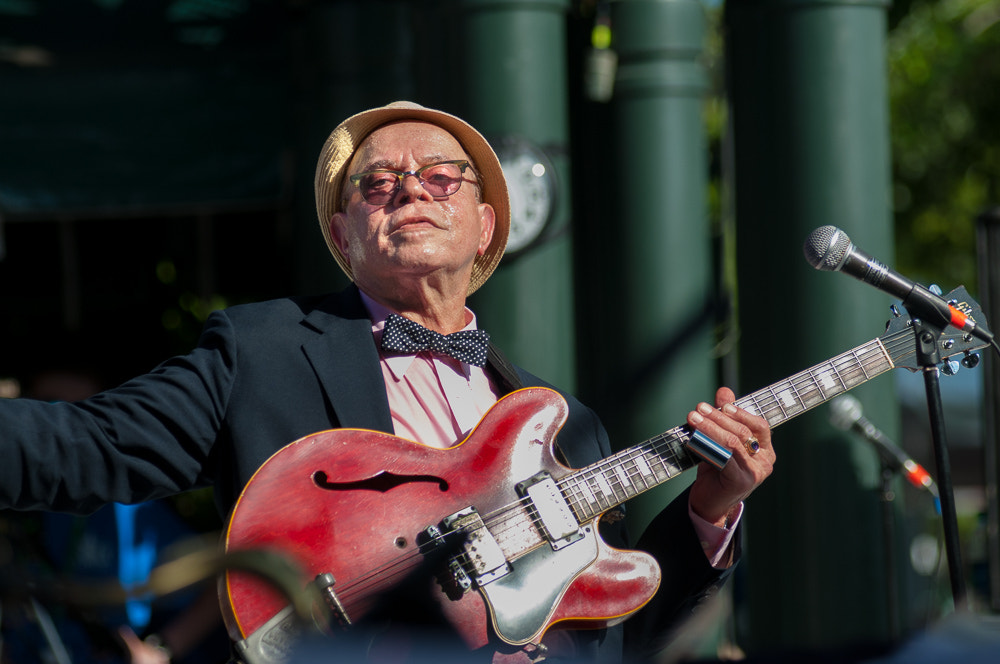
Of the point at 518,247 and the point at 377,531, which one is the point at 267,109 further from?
the point at 377,531

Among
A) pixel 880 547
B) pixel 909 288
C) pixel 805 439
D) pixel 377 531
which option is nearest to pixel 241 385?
pixel 377 531

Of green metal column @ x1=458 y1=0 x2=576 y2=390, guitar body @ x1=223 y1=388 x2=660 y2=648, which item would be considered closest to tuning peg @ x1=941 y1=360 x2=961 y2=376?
guitar body @ x1=223 y1=388 x2=660 y2=648

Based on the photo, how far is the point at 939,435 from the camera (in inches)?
102

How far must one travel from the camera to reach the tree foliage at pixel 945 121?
1107 centimetres

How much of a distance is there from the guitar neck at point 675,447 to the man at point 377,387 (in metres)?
0.09

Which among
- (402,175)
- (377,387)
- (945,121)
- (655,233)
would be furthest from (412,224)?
(945,121)

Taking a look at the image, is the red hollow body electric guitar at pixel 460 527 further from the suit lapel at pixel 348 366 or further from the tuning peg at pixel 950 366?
the tuning peg at pixel 950 366

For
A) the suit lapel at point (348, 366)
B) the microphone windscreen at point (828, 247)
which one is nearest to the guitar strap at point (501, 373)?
the suit lapel at point (348, 366)

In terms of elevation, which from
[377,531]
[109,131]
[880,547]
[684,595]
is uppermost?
[109,131]

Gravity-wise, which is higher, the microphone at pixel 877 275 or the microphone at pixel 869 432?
the microphone at pixel 877 275

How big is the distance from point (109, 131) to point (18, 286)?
1.50 meters

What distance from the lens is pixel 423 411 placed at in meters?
2.49

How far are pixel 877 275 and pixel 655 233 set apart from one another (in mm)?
2260

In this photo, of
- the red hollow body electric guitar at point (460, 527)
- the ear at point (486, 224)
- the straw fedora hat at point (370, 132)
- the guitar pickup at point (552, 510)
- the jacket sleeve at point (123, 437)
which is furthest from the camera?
the ear at point (486, 224)
